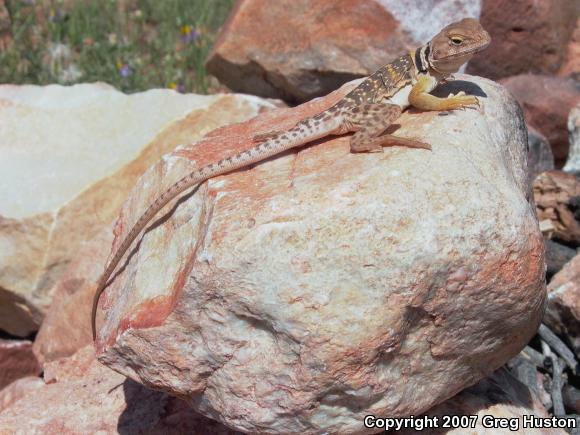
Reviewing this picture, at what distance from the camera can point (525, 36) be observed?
7.37 metres

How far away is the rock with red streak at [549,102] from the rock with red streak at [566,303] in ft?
6.84

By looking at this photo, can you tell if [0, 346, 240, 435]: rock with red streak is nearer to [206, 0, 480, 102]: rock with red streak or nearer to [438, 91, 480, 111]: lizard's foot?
[438, 91, 480, 111]: lizard's foot

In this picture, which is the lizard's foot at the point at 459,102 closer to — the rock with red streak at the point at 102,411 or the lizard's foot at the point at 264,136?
the lizard's foot at the point at 264,136

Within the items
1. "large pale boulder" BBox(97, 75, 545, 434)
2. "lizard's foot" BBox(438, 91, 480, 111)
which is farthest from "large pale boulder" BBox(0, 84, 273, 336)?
"lizard's foot" BBox(438, 91, 480, 111)

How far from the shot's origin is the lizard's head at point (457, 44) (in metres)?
4.53

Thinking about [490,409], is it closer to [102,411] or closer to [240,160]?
[240,160]

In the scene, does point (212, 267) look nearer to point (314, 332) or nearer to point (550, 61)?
point (314, 332)

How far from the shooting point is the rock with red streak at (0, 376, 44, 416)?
17.5ft

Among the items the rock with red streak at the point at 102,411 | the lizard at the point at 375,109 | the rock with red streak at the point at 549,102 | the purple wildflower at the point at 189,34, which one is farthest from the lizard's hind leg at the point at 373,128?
the purple wildflower at the point at 189,34

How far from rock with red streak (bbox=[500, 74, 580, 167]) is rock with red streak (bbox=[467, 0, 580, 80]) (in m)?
0.44

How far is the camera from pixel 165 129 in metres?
6.32

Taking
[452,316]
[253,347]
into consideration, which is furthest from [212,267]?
[452,316]

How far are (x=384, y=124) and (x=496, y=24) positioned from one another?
11.9ft

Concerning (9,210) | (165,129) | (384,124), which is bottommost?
(9,210)
